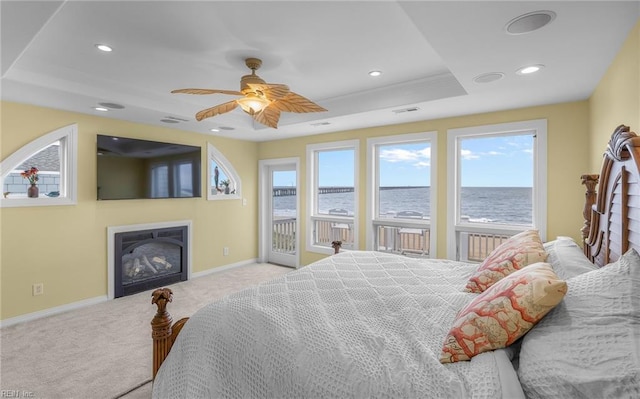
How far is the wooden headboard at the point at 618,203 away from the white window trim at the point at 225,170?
15.9 ft

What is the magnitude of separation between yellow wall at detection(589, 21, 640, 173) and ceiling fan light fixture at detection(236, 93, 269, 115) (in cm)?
240

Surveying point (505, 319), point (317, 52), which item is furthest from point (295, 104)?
point (505, 319)

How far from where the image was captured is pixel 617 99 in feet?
7.16

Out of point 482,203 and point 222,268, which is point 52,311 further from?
point 482,203

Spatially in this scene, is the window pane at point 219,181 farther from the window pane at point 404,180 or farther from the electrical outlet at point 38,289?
the window pane at point 404,180

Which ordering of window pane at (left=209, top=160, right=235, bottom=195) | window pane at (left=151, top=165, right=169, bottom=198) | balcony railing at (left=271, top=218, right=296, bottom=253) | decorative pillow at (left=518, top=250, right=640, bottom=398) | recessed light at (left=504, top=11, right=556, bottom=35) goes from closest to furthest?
decorative pillow at (left=518, top=250, right=640, bottom=398), recessed light at (left=504, top=11, right=556, bottom=35), window pane at (left=151, top=165, right=169, bottom=198), window pane at (left=209, top=160, right=235, bottom=195), balcony railing at (left=271, top=218, right=296, bottom=253)

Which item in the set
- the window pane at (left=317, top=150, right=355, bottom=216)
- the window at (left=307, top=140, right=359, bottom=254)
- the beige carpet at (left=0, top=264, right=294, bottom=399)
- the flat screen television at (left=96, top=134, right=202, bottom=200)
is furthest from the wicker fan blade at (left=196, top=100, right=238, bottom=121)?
the window pane at (left=317, top=150, right=355, bottom=216)

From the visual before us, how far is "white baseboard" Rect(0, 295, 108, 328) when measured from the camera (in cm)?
330

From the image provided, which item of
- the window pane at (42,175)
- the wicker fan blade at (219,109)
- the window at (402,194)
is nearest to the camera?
the wicker fan blade at (219,109)

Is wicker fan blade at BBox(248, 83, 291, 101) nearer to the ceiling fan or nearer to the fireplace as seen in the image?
the ceiling fan

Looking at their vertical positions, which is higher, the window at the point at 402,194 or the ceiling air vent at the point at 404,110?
the ceiling air vent at the point at 404,110

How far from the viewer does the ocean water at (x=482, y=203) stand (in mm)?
3678

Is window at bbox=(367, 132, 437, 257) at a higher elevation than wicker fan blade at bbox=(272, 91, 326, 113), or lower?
lower

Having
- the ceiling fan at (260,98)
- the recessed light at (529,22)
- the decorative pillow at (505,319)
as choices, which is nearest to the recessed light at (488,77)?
the recessed light at (529,22)
